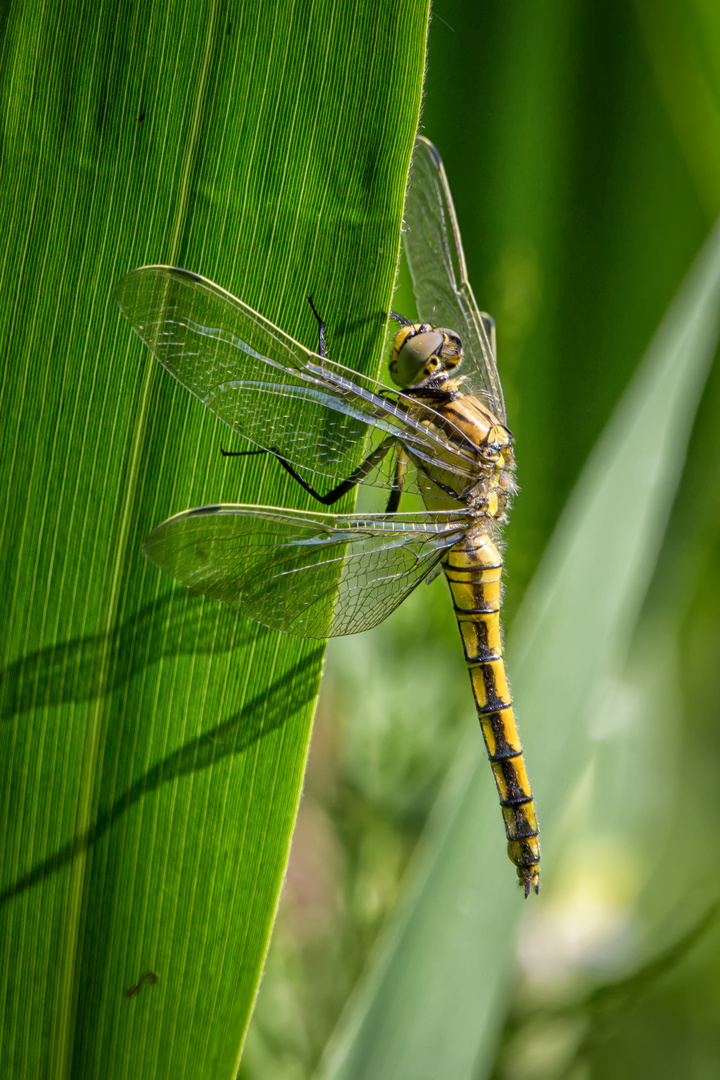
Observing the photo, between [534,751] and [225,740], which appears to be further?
[534,751]

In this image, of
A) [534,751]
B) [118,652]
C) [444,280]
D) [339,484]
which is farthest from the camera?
[444,280]

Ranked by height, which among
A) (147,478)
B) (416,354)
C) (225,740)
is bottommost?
(225,740)

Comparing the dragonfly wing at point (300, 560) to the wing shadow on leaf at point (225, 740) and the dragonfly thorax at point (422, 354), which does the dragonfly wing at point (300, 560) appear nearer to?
the wing shadow on leaf at point (225, 740)

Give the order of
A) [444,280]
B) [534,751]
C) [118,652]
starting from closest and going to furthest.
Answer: [118,652] < [534,751] < [444,280]

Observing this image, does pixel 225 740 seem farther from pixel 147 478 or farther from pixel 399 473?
pixel 399 473

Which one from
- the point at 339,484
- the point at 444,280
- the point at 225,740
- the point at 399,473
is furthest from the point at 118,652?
the point at 444,280

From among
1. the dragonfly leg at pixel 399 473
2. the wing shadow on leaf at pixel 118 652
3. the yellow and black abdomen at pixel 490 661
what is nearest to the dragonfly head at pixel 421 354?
the dragonfly leg at pixel 399 473

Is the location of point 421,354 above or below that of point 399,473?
above

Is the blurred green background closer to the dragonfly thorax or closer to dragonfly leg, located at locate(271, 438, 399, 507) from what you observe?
the dragonfly thorax
